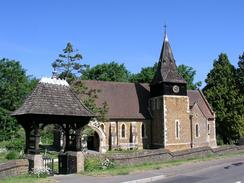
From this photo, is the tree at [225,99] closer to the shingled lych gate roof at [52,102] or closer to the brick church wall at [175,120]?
the brick church wall at [175,120]

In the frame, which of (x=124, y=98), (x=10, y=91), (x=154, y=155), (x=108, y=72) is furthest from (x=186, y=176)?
(x=108, y=72)

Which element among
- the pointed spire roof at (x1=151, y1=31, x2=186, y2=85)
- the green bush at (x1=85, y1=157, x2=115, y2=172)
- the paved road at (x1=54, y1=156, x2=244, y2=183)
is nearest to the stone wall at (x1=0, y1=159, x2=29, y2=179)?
the paved road at (x1=54, y1=156, x2=244, y2=183)

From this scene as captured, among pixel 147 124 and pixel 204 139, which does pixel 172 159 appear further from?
pixel 204 139

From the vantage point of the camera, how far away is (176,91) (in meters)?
47.7

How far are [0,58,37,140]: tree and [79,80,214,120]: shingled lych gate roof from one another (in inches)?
819

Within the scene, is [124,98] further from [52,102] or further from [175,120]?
[52,102]

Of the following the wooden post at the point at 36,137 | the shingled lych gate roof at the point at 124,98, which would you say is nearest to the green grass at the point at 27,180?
the wooden post at the point at 36,137

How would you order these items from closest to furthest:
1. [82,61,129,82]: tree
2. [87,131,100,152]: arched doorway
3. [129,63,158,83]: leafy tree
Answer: [87,131,100,152]: arched doorway
[129,63,158,83]: leafy tree
[82,61,129,82]: tree

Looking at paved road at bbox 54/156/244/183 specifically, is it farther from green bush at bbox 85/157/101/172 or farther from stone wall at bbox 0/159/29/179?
green bush at bbox 85/157/101/172

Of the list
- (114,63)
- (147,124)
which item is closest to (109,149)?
(147,124)

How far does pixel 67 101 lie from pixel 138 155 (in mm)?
6609

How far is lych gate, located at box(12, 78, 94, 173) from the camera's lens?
747 inches

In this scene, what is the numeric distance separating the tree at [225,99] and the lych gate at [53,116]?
40.9 meters

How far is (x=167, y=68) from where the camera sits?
1891 inches
